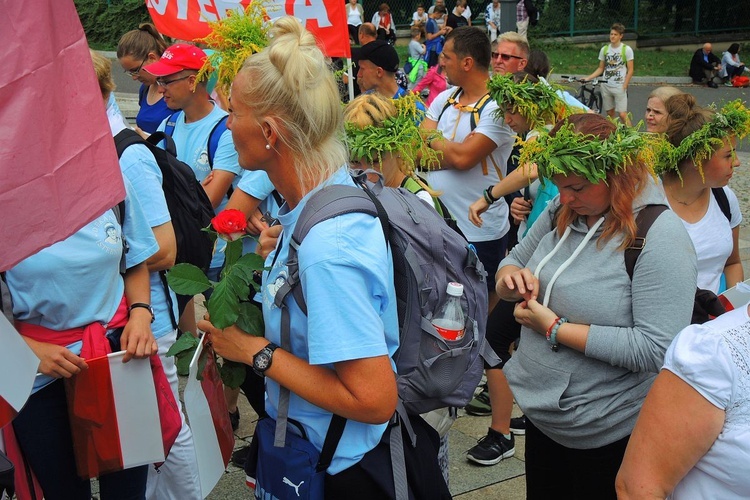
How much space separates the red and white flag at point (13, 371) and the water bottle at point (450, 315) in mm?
1103

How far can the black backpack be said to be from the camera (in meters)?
3.60

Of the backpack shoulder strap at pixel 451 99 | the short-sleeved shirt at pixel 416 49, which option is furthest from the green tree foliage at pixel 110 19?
the backpack shoulder strap at pixel 451 99

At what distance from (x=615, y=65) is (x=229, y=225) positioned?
13931 millimetres

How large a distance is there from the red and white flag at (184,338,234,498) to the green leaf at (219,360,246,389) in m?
0.05

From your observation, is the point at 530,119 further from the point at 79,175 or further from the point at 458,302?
the point at 79,175

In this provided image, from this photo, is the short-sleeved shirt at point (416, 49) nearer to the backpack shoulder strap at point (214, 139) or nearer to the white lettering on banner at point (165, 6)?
the white lettering on banner at point (165, 6)

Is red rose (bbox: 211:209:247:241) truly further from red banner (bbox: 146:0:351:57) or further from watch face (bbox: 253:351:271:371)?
red banner (bbox: 146:0:351:57)

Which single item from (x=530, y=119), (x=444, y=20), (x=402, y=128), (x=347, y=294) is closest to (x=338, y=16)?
(x=530, y=119)

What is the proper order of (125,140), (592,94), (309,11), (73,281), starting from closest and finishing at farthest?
(73,281) < (125,140) < (309,11) < (592,94)

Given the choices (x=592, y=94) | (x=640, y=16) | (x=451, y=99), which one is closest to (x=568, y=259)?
(x=451, y=99)

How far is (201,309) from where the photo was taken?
6516 mm

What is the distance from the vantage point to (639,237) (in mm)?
2730

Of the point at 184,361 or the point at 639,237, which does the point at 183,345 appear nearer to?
the point at 184,361

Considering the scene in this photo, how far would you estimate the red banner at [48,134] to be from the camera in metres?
2.03
